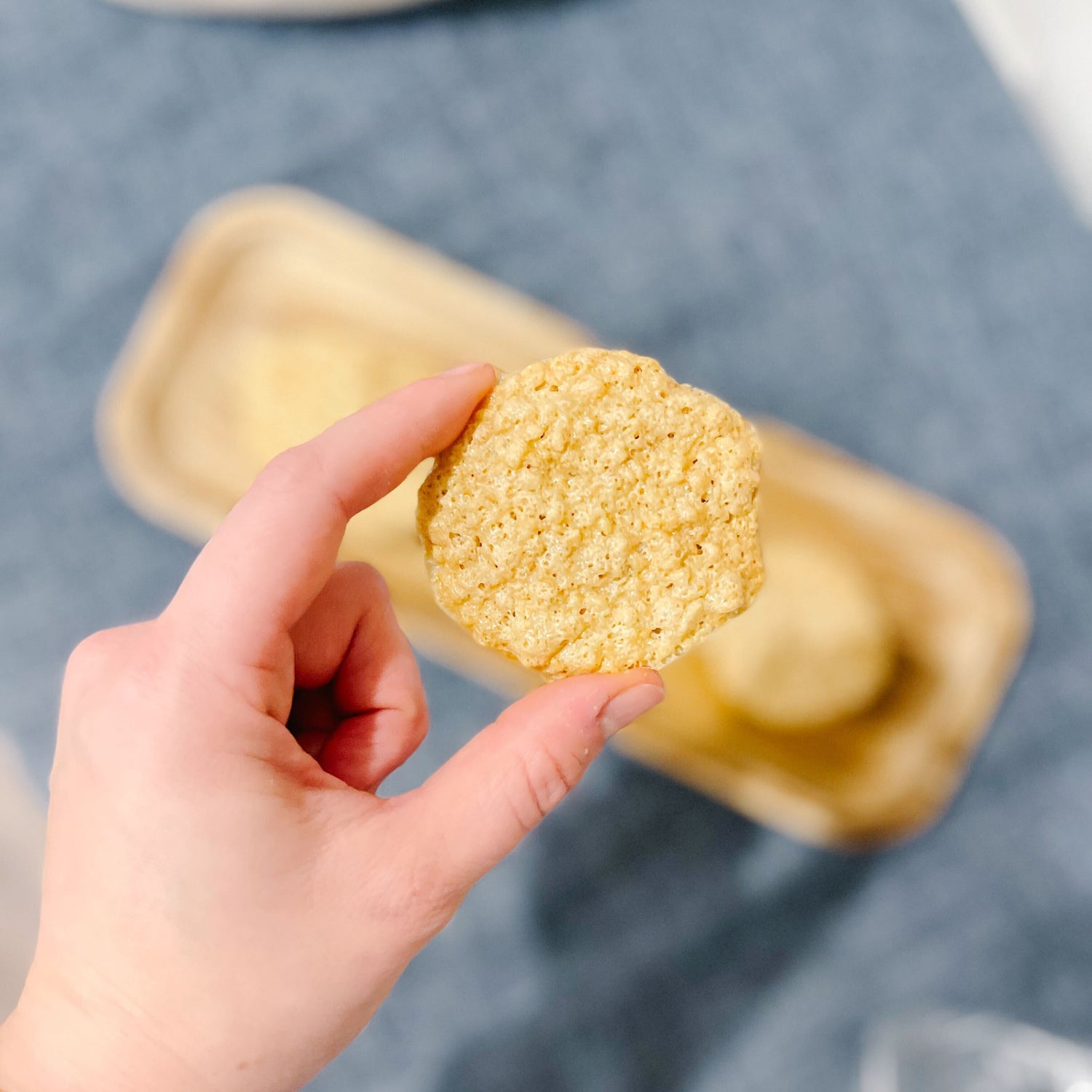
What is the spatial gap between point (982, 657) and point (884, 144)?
0.91 metres

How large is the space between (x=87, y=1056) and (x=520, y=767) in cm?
47

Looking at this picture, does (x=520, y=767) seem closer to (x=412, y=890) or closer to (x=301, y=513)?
(x=412, y=890)

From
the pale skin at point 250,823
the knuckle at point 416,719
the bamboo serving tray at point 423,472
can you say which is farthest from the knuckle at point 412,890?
the bamboo serving tray at point 423,472

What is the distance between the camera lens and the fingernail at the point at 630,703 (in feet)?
2.57

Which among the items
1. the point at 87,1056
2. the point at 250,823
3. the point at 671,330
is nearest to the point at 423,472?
the point at 671,330

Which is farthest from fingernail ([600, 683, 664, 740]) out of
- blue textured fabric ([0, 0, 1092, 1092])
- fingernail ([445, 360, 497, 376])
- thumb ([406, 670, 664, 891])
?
blue textured fabric ([0, 0, 1092, 1092])

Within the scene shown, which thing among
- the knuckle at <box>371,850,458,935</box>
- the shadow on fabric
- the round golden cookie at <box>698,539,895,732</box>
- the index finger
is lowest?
the shadow on fabric

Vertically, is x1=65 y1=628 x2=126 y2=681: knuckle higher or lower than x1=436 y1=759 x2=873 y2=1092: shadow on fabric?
higher

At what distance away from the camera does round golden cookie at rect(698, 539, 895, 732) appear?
140cm

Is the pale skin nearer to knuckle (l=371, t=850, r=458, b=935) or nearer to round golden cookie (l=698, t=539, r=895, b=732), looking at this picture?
knuckle (l=371, t=850, r=458, b=935)

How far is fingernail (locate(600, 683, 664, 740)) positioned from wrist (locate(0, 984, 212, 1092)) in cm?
49

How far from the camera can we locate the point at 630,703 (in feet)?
2.58

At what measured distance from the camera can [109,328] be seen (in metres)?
1.63

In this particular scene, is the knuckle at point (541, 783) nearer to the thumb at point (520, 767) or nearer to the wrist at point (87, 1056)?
the thumb at point (520, 767)
